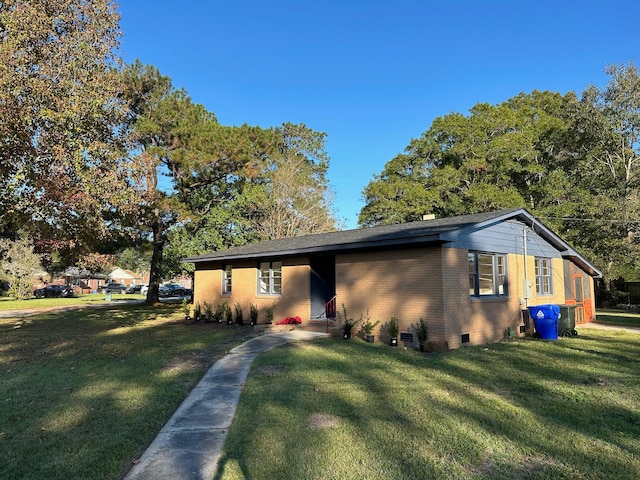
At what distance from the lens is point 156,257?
2695 cm

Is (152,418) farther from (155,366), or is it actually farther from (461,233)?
(461,233)

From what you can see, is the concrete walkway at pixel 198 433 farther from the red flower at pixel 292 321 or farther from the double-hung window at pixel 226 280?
the double-hung window at pixel 226 280

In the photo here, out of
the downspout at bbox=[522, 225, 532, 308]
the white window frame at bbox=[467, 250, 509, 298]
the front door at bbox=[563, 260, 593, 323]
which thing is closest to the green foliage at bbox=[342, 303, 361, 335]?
the white window frame at bbox=[467, 250, 509, 298]

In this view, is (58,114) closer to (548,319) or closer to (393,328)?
(393,328)

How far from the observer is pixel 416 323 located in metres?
11.0

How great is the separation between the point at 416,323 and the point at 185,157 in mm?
17041

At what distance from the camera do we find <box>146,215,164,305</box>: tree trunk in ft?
84.8

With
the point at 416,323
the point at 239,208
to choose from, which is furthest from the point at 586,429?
the point at 239,208

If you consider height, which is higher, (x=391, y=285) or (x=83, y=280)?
(x=391, y=285)

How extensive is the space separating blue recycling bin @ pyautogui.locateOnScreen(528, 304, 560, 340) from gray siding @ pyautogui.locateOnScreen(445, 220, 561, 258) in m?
1.95

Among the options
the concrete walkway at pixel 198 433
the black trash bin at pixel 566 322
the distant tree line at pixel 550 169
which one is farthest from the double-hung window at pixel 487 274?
the distant tree line at pixel 550 169

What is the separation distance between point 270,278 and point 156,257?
43.7ft

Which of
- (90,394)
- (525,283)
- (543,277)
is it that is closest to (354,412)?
(90,394)

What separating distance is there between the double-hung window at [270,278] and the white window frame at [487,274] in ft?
23.8
